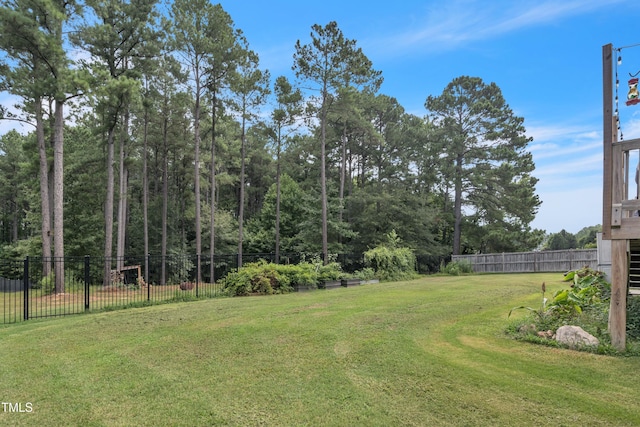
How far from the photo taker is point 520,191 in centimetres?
2252

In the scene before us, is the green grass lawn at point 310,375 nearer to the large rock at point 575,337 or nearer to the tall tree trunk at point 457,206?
the large rock at point 575,337

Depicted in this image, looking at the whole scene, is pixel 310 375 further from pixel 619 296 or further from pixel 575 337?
pixel 619 296

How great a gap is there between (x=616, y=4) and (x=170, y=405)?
7789 mm

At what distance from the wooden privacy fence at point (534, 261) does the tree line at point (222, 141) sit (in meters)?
2.93

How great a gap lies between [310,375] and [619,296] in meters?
3.76

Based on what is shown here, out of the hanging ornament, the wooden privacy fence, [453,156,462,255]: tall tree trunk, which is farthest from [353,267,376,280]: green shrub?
[453,156,462,255]: tall tree trunk

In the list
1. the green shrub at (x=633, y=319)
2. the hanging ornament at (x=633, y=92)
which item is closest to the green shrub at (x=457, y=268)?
the green shrub at (x=633, y=319)

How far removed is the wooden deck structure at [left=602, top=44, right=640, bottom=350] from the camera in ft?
14.3

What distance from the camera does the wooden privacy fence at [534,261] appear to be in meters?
16.8

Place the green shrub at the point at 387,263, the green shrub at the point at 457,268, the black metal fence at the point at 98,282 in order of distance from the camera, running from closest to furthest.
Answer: the black metal fence at the point at 98,282, the green shrub at the point at 387,263, the green shrub at the point at 457,268

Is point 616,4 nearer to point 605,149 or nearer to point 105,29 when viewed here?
point 605,149

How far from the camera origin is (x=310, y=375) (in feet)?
12.7

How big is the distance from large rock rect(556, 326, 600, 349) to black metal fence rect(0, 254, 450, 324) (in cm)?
780

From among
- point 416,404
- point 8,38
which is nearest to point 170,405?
point 416,404
